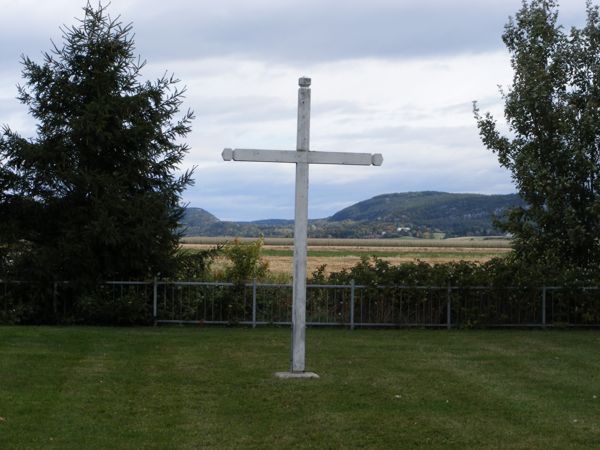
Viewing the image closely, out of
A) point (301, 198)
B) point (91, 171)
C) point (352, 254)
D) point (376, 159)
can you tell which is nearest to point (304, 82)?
point (376, 159)

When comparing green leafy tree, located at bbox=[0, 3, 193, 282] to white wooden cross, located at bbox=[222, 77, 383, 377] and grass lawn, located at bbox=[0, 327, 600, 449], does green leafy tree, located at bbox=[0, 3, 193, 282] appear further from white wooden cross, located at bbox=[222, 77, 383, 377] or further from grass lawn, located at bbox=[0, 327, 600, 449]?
white wooden cross, located at bbox=[222, 77, 383, 377]

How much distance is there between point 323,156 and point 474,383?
373 centimetres

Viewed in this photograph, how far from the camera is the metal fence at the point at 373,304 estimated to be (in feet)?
75.5

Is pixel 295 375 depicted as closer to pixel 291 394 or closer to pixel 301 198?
pixel 291 394

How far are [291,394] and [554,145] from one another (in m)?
15.3

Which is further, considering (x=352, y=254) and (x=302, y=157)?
(x=352, y=254)

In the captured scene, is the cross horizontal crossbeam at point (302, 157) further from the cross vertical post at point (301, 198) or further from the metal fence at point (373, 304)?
the metal fence at point (373, 304)

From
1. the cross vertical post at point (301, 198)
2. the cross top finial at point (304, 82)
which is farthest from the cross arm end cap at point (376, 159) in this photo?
the cross top finial at point (304, 82)

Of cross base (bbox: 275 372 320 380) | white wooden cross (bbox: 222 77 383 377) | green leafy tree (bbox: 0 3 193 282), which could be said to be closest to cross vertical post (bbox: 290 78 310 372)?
white wooden cross (bbox: 222 77 383 377)

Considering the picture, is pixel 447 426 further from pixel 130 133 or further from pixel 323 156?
pixel 130 133

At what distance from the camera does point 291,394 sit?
11594 mm

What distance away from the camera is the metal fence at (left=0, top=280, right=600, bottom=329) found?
75.5 ft

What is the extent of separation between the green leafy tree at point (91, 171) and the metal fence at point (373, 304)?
848mm

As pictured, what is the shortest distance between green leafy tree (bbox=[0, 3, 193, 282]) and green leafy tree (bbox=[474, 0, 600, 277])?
356 inches
